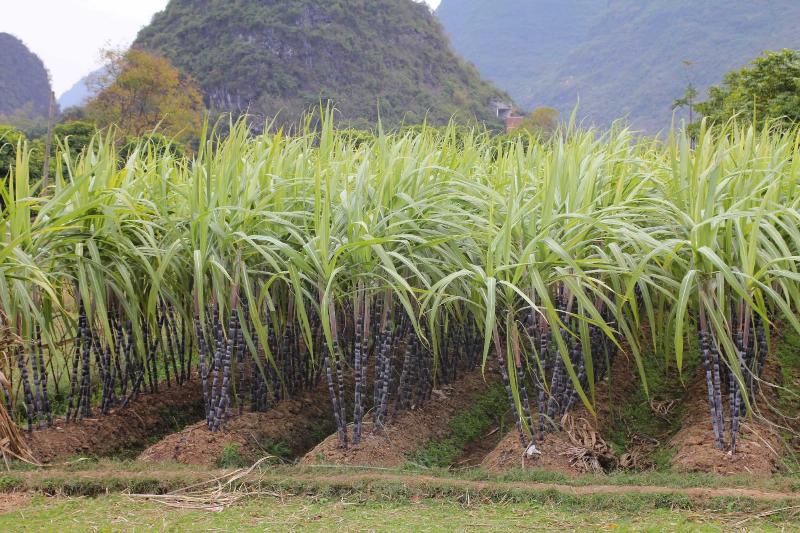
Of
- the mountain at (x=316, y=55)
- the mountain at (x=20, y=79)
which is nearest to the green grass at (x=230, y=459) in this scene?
the mountain at (x=316, y=55)

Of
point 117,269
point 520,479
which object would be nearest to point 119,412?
point 117,269

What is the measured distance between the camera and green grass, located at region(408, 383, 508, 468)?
3232 mm

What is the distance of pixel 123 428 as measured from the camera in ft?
11.6

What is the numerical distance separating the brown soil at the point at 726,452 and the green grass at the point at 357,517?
0.53 metres

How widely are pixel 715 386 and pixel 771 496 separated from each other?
566 mm

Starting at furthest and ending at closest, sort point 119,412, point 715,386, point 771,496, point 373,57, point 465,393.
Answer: point 373,57, point 465,393, point 119,412, point 715,386, point 771,496

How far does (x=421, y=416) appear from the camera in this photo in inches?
139

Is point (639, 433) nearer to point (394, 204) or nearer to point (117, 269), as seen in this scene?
point (394, 204)

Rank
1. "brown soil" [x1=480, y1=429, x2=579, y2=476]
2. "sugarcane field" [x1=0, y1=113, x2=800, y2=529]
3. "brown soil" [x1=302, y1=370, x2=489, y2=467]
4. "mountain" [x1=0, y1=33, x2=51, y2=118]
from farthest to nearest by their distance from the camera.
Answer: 1. "mountain" [x1=0, y1=33, x2=51, y2=118]
2. "brown soil" [x1=302, y1=370, x2=489, y2=467]
3. "brown soil" [x1=480, y1=429, x2=579, y2=476]
4. "sugarcane field" [x1=0, y1=113, x2=800, y2=529]

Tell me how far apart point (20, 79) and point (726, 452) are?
5824cm

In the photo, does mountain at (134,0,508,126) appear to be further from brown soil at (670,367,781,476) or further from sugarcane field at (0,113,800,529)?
brown soil at (670,367,781,476)

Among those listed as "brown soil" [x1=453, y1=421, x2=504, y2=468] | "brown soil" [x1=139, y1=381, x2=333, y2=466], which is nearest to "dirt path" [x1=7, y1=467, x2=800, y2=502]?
"brown soil" [x1=139, y1=381, x2=333, y2=466]

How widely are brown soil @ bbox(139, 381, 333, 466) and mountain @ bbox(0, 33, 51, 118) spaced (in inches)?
2036

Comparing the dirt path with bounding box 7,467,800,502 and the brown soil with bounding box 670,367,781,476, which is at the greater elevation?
the dirt path with bounding box 7,467,800,502
